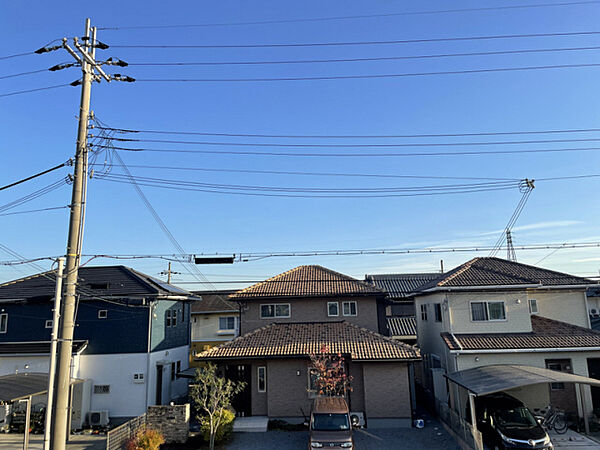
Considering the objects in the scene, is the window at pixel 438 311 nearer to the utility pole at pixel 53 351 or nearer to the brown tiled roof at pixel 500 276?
the brown tiled roof at pixel 500 276

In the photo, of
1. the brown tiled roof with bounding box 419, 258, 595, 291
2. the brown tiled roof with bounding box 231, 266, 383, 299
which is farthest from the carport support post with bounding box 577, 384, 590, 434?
the brown tiled roof with bounding box 231, 266, 383, 299

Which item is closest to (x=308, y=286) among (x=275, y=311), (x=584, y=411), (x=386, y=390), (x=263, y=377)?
(x=275, y=311)

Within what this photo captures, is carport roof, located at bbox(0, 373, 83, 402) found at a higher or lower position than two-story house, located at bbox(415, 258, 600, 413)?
lower

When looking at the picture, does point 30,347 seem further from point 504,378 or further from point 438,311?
point 504,378

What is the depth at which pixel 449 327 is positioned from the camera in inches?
854

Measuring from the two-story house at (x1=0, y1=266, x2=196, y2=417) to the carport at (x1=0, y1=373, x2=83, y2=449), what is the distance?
Answer: 9.31ft

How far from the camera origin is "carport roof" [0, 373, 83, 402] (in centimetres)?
1534

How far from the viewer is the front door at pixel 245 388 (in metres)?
21.2

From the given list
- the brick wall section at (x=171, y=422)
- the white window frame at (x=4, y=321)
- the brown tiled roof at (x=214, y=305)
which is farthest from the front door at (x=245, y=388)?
the brown tiled roof at (x=214, y=305)

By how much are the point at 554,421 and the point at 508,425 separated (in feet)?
13.0

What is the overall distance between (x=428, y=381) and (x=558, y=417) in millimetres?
7839

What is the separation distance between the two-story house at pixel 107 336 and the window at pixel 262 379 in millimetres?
5830

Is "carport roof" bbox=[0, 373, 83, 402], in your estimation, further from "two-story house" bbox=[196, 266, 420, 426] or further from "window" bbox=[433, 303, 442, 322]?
"window" bbox=[433, 303, 442, 322]

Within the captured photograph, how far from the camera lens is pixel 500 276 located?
22.5m
